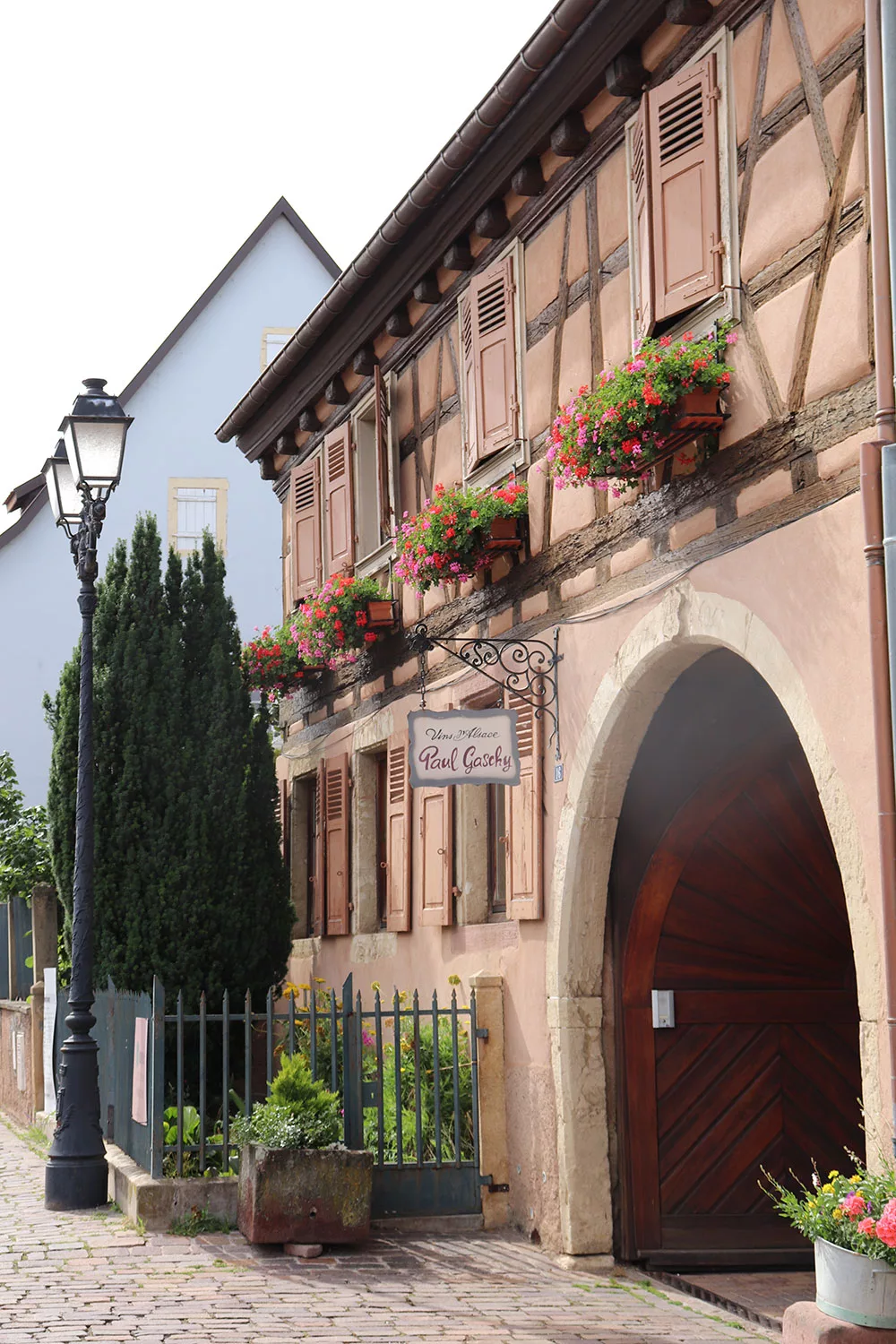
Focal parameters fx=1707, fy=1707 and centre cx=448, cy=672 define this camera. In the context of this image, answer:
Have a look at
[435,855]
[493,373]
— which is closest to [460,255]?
[493,373]

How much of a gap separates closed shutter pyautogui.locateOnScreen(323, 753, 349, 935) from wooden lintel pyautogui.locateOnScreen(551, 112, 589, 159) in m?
5.80

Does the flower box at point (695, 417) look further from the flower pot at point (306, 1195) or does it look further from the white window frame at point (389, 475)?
the white window frame at point (389, 475)

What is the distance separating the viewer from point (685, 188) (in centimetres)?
794

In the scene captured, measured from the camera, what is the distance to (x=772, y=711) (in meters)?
8.55

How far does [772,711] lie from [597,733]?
0.90 m

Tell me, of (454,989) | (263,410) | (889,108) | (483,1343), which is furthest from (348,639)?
(889,108)

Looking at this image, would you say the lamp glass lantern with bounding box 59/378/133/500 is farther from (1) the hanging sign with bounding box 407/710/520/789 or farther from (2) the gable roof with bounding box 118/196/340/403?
(2) the gable roof with bounding box 118/196/340/403

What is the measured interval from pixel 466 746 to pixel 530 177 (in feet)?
11.1

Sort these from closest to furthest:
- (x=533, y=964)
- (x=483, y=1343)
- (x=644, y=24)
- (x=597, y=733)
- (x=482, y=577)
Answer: (x=483, y=1343)
(x=644, y=24)
(x=597, y=733)
(x=533, y=964)
(x=482, y=577)

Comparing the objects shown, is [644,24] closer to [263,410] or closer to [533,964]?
[533,964]

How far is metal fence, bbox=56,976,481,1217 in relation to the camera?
9.54 meters

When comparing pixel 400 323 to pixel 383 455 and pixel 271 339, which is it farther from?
pixel 271 339

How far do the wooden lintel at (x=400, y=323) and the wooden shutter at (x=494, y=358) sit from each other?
1.42 m

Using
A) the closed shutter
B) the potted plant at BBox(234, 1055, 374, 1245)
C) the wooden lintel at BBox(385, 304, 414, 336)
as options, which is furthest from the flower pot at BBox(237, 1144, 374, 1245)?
the wooden lintel at BBox(385, 304, 414, 336)
